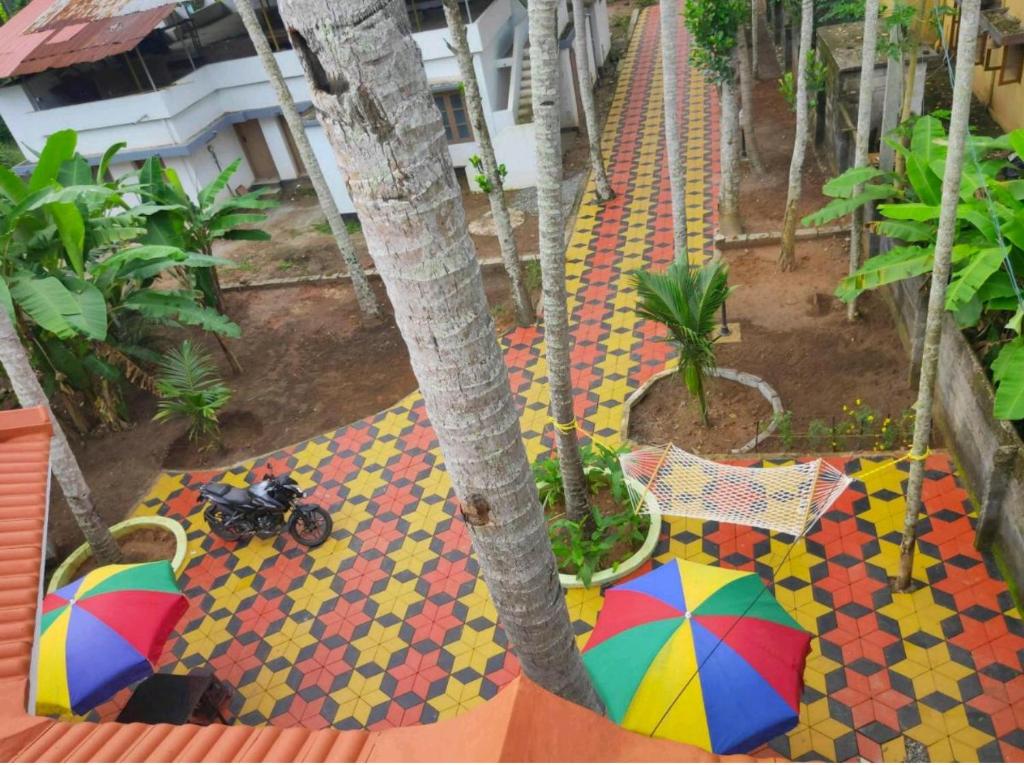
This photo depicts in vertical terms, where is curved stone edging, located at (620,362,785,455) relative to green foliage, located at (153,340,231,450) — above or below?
below

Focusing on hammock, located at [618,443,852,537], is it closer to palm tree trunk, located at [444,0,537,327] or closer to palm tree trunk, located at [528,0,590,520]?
palm tree trunk, located at [528,0,590,520]

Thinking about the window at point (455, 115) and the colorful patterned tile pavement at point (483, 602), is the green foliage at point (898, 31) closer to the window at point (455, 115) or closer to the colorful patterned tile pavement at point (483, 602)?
the colorful patterned tile pavement at point (483, 602)

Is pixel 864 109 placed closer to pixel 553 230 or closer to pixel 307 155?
pixel 553 230

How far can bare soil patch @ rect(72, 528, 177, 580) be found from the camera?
31.2 feet

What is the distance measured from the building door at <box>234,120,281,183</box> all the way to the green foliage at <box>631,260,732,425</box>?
14137 mm

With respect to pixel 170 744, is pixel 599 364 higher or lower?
lower

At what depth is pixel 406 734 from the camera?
3023mm

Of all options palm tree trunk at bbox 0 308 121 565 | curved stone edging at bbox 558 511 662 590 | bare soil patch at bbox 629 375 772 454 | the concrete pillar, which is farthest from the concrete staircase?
palm tree trunk at bbox 0 308 121 565

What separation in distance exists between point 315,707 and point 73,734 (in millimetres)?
4203

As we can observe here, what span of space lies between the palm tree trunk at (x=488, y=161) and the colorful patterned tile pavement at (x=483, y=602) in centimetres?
94

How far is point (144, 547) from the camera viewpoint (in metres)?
9.70

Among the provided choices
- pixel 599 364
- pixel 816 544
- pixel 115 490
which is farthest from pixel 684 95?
pixel 115 490

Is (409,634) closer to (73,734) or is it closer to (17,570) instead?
(17,570)

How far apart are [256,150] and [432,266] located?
1862 centimetres
